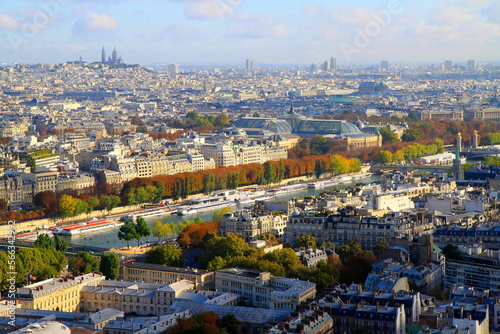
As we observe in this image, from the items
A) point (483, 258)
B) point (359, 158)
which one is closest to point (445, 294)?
point (483, 258)

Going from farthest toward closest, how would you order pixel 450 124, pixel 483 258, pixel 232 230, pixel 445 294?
pixel 450 124
pixel 232 230
pixel 483 258
pixel 445 294

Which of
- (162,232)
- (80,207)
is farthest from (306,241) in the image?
(80,207)

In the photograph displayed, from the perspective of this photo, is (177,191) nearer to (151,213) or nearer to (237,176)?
(151,213)

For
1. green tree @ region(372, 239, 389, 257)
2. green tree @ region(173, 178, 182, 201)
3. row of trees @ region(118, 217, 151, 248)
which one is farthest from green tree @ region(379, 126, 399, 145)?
green tree @ region(372, 239, 389, 257)

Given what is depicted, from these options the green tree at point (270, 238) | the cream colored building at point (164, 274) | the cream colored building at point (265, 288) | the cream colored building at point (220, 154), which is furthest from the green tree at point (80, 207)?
the cream colored building at point (220, 154)

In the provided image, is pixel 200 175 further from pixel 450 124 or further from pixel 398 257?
pixel 450 124

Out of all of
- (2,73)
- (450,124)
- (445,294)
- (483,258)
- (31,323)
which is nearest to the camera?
(31,323)

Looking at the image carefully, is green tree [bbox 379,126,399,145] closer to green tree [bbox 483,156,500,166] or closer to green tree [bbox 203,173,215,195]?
green tree [bbox 483,156,500,166]

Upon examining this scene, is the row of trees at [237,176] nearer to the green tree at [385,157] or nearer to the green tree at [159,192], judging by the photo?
the green tree at [159,192]
